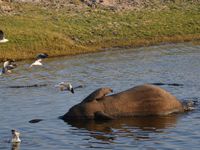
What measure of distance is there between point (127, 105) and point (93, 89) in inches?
285

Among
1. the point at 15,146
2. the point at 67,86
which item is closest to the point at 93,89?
the point at 67,86

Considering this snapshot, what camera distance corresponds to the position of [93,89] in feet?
100

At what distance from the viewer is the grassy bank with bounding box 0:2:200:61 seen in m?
50.1

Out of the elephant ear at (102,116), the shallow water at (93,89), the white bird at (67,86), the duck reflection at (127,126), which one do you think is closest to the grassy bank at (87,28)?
the shallow water at (93,89)

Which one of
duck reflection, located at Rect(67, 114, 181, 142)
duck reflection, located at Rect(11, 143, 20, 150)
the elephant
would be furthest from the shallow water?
the elephant

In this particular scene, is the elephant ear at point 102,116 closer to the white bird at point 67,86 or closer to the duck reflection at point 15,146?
the white bird at point 67,86

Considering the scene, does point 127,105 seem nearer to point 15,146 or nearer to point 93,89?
point 15,146

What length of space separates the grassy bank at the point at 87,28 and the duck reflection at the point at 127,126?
25.5m

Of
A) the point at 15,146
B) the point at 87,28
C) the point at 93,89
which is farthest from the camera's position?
the point at 87,28

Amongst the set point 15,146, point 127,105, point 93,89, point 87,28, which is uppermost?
point 127,105

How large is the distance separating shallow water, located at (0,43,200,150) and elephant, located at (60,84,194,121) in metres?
0.50

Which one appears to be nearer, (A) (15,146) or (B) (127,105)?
(A) (15,146)

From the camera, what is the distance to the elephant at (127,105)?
76.6 feet

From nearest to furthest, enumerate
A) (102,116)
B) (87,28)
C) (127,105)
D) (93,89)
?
(102,116), (127,105), (93,89), (87,28)
